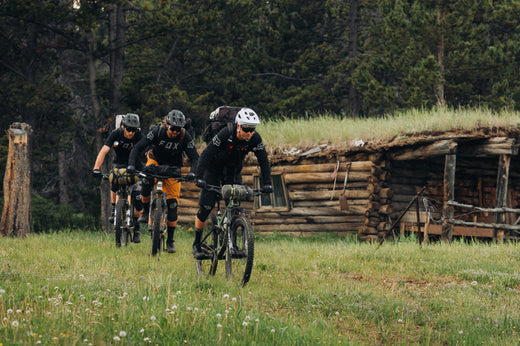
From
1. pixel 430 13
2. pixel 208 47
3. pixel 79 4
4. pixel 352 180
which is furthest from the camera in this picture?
pixel 208 47

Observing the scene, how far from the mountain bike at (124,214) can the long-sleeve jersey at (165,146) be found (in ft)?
4.31

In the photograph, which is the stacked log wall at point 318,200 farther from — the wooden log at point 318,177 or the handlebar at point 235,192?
the handlebar at point 235,192

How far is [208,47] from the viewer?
85.8 ft

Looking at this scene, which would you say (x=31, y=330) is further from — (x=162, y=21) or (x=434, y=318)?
(x=162, y=21)

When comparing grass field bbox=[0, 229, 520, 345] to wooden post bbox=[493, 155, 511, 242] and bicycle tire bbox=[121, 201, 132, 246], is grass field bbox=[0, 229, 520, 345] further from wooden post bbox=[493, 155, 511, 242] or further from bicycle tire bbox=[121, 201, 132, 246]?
wooden post bbox=[493, 155, 511, 242]

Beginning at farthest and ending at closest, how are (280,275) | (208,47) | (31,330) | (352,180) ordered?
1. (208,47)
2. (352,180)
3. (280,275)
4. (31,330)

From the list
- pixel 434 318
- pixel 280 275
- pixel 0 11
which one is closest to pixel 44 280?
pixel 280 275

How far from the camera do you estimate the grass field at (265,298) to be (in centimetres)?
455

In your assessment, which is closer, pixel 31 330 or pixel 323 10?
pixel 31 330

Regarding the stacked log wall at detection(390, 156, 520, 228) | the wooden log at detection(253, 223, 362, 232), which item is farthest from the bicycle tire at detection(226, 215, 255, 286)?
the stacked log wall at detection(390, 156, 520, 228)

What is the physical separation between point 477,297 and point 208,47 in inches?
834

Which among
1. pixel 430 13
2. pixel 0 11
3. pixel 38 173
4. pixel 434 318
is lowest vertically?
pixel 434 318

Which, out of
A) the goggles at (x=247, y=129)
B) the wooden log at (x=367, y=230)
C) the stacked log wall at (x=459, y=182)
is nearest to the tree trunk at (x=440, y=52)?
the stacked log wall at (x=459, y=182)

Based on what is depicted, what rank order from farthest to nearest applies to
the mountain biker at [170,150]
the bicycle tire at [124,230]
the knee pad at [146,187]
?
the bicycle tire at [124,230] < the knee pad at [146,187] < the mountain biker at [170,150]
